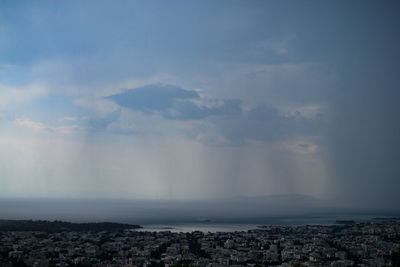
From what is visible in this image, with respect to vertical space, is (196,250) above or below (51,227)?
below

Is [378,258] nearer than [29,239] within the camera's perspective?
Yes

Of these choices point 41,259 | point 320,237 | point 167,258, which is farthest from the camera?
point 320,237

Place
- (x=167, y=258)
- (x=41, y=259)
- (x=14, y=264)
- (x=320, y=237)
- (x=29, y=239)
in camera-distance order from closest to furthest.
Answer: (x=14, y=264) → (x=41, y=259) → (x=167, y=258) → (x=29, y=239) → (x=320, y=237)

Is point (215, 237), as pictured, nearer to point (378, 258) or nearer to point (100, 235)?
point (100, 235)

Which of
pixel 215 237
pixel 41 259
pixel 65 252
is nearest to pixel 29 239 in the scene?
pixel 65 252

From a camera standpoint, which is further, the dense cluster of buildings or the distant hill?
the distant hill

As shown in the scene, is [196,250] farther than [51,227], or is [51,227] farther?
[51,227]

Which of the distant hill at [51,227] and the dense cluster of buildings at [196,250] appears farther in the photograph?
the distant hill at [51,227]
